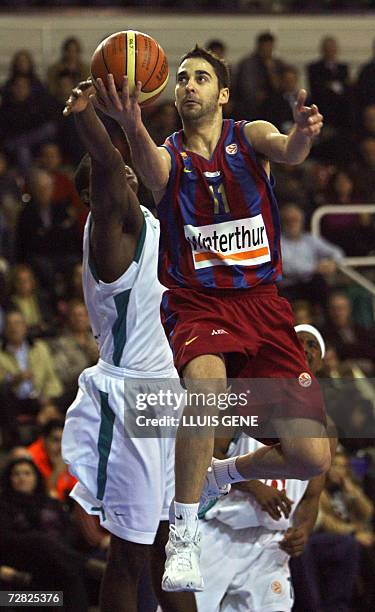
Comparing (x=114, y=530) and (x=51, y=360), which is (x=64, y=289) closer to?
(x=51, y=360)

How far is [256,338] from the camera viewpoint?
561 centimetres

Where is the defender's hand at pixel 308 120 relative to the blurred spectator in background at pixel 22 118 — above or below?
below

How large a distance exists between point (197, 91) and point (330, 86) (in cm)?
899

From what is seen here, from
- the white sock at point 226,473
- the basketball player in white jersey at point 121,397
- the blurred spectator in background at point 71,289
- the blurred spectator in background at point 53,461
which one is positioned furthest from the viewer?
the blurred spectator in background at point 71,289

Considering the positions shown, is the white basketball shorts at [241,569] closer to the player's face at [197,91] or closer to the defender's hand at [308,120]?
the player's face at [197,91]

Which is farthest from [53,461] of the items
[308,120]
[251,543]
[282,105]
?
[282,105]

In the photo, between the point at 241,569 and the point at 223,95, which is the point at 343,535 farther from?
the point at 223,95

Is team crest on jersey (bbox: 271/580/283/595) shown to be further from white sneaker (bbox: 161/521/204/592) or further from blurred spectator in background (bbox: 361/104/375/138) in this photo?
blurred spectator in background (bbox: 361/104/375/138)

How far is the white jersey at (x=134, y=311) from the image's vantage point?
6.20 m

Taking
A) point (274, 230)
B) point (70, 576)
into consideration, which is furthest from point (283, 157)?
point (70, 576)

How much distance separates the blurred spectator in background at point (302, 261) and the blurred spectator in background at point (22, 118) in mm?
2971

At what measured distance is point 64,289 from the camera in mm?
11438

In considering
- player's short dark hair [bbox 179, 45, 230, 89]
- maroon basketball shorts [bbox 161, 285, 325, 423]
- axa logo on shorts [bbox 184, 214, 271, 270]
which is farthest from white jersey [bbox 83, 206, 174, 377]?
player's short dark hair [bbox 179, 45, 230, 89]

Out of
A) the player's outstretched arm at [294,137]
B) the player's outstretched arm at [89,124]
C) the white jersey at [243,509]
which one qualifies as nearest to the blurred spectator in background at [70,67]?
the white jersey at [243,509]
